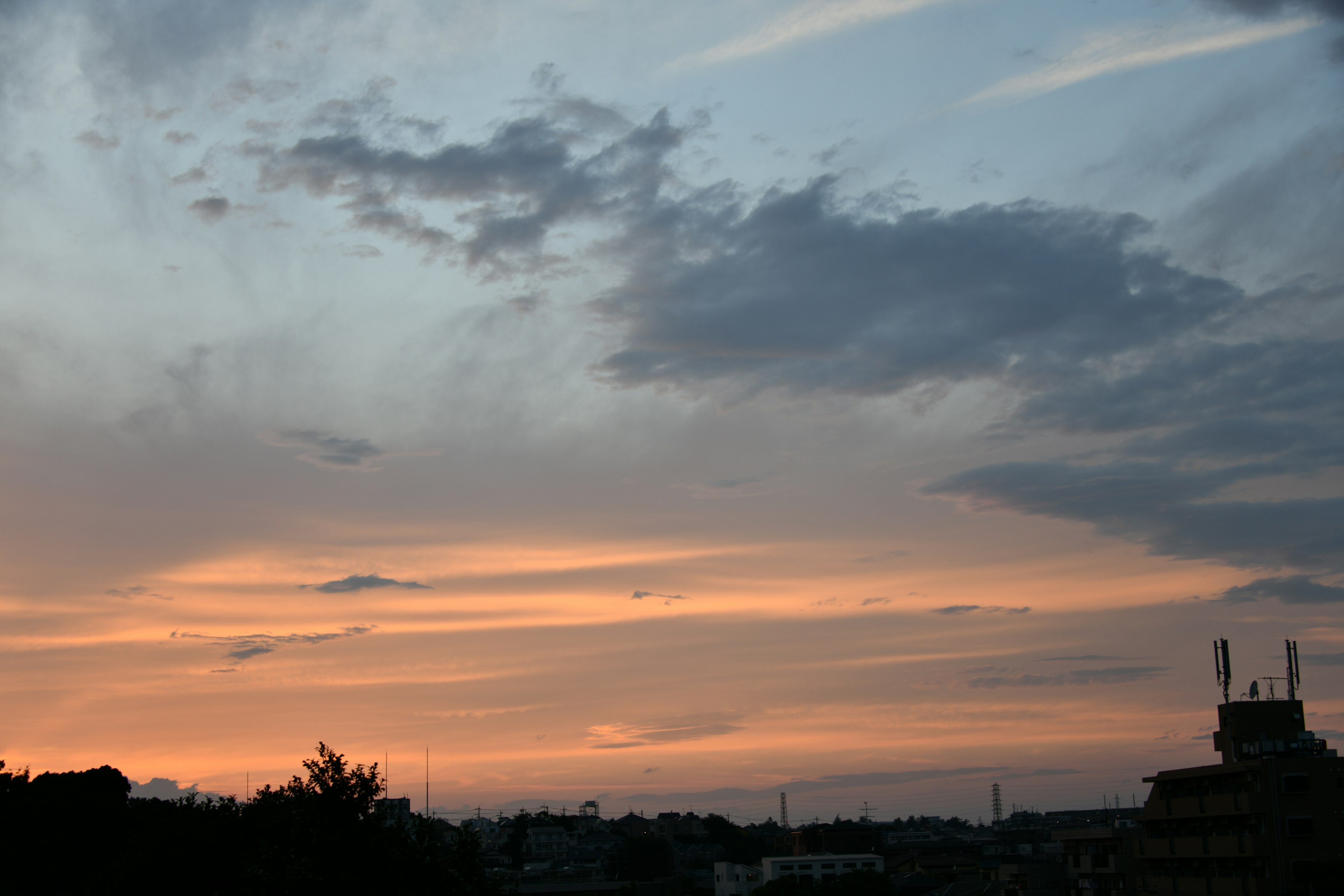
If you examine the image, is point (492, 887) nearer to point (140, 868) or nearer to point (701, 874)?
point (140, 868)

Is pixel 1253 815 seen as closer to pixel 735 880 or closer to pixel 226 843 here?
pixel 226 843

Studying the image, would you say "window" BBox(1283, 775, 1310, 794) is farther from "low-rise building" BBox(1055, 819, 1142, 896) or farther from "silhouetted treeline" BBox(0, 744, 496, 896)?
"silhouetted treeline" BBox(0, 744, 496, 896)

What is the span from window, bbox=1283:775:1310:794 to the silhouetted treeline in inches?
2294

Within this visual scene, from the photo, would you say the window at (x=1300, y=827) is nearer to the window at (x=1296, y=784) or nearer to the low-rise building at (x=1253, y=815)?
the low-rise building at (x=1253, y=815)

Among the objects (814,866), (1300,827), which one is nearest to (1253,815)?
(1300,827)

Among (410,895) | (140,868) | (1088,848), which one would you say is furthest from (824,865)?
(410,895)

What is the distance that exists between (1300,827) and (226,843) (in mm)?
67424

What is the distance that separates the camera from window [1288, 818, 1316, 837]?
72.2 metres

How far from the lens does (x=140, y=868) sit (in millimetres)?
51531

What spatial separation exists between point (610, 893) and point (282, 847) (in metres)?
102

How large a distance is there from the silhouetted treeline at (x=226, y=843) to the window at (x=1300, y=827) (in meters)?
58.2

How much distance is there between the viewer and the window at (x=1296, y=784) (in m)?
72.8

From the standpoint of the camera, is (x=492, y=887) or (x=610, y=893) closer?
(x=492, y=887)

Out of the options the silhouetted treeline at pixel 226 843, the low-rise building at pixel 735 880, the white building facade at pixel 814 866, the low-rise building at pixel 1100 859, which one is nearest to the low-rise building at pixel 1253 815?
the low-rise building at pixel 1100 859
